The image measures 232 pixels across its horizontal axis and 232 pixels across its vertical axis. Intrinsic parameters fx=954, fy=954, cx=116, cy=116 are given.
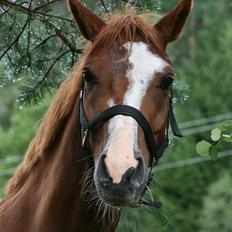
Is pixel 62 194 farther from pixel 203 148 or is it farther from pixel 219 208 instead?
pixel 219 208

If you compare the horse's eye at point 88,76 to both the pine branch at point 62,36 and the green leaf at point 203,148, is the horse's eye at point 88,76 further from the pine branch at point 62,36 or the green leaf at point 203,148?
the pine branch at point 62,36

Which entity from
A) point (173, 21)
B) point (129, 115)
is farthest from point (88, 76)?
point (173, 21)

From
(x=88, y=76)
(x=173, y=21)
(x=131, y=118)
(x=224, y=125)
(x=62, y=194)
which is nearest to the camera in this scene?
(x=131, y=118)

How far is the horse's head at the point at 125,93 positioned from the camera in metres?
4.09

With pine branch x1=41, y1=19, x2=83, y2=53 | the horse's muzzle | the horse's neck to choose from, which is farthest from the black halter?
pine branch x1=41, y1=19, x2=83, y2=53

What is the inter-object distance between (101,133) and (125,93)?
21 centimetres

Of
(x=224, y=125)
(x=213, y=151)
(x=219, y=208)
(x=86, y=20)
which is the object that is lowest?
(x=219, y=208)

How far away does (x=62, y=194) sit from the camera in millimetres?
4594

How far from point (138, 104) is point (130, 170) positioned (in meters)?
0.39

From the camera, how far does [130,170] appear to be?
405 cm

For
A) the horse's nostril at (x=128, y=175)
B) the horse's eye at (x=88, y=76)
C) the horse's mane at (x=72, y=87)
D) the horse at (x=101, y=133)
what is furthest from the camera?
the horse's mane at (x=72, y=87)

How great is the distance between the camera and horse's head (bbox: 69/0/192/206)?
409 cm

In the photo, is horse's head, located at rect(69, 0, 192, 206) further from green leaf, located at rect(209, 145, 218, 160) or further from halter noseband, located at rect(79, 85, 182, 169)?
green leaf, located at rect(209, 145, 218, 160)

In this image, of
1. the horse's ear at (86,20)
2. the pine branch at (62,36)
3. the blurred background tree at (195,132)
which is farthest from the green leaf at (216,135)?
the blurred background tree at (195,132)
